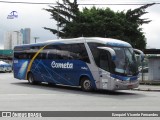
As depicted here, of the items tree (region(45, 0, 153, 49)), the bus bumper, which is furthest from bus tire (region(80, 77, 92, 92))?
tree (region(45, 0, 153, 49))

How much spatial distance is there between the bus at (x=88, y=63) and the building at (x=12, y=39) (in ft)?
211

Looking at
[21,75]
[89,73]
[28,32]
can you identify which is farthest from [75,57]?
[28,32]

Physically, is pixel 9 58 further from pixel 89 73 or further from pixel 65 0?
pixel 89 73

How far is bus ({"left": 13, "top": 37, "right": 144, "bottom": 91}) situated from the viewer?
2283 centimetres

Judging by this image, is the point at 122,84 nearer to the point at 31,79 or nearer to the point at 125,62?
the point at 125,62

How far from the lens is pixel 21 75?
31.9m

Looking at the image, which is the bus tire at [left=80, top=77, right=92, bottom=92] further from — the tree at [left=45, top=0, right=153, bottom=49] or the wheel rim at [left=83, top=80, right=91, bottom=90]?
the tree at [left=45, top=0, right=153, bottom=49]

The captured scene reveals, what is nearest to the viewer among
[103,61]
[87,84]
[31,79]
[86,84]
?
[103,61]

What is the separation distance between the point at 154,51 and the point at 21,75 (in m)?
11.5

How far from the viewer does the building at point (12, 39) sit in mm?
93569

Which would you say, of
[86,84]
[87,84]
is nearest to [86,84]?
[86,84]

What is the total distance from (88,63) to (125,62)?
7.54 feet

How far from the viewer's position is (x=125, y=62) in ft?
75.7

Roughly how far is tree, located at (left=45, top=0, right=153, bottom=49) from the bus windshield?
3865cm
